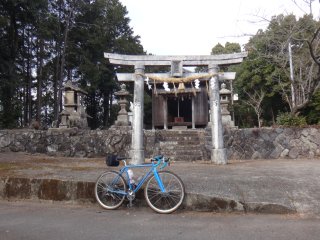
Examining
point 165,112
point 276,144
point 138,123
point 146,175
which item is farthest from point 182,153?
point 165,112

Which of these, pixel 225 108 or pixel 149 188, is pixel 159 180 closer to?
pixel 149 188

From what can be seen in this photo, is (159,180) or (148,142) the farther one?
(148,142)

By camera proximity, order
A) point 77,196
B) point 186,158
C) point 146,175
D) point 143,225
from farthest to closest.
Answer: point 186,158
point 77,196
point 146,175
point 143,225

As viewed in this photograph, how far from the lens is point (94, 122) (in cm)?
3206

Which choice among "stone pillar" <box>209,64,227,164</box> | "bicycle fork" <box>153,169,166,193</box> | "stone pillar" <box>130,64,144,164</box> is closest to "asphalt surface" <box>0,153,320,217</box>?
"bicycle fork" <box>153,169,166,193</box>

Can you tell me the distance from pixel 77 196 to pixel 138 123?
13.2 feet

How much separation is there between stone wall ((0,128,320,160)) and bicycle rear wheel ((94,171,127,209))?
774 cm

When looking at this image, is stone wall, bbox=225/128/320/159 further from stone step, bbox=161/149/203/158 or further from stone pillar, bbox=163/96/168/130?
stone pillar, bbox=163/96/168/130

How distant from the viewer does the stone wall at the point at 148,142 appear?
516 inches

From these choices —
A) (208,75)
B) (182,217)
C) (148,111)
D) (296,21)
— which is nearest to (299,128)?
(296,21)

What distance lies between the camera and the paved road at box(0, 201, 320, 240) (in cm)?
416

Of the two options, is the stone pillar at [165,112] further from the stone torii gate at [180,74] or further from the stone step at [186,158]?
the stone torii gate at [180,74]

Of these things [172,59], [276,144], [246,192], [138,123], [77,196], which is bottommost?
[77,196]

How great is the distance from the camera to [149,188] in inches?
215
